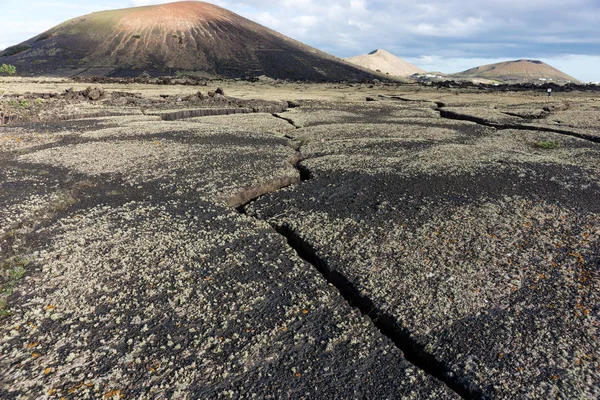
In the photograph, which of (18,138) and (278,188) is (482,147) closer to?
(278,188)

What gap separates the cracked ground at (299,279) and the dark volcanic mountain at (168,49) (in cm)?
4189

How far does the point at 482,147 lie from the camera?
19.1 ft

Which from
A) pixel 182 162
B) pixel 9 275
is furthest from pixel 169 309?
pixel 182 162

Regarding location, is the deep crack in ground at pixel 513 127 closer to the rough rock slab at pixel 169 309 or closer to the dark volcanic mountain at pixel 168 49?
the rough rock slab at pixel 169 309

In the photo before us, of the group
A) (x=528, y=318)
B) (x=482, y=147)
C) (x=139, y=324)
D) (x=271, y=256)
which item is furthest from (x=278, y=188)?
(x=482, y=147)

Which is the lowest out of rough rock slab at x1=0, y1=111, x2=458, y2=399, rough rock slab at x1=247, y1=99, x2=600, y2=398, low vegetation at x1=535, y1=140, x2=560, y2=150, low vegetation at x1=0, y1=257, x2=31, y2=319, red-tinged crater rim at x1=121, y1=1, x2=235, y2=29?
low vegetation at x1=0, y1=257, x2=31, y2=319

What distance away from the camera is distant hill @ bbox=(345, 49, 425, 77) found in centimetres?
14711

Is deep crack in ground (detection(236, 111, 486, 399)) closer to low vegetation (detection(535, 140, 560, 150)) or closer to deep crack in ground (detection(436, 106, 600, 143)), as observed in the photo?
low vegetation (detection(535, 140, 560, 150))

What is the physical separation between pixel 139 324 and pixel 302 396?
93 cm

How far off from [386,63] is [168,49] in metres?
127

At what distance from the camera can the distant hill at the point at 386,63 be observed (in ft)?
483

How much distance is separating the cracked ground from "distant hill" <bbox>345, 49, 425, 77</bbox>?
149 metres

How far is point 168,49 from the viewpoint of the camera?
→ 167 feet

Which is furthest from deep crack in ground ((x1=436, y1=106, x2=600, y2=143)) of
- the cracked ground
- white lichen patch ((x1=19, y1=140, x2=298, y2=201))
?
white lichen patch ((x1=19, y1=140, x2=298, y2=201))
